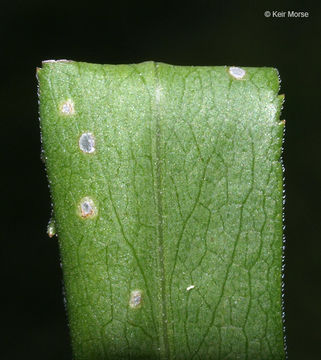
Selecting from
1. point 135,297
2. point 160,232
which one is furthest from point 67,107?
point 135,297

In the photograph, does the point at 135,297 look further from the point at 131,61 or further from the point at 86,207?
the point at 131,61

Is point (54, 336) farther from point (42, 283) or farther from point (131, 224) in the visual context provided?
point (131, 224)

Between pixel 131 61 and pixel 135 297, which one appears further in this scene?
pixel 131 61

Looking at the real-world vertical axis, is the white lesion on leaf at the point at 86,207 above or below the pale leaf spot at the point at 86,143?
below

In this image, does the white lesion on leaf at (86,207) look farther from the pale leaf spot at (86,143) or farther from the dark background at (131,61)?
the dark background at (131,61)

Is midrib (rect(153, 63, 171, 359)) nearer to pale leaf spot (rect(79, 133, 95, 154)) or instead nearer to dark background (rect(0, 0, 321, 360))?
pale leaf spot (rect(79, 133, 95, 154))

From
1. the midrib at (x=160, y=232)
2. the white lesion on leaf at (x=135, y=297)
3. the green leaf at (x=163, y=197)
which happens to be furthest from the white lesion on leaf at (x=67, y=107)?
the white lesion on leaf at (x=135, y=297)

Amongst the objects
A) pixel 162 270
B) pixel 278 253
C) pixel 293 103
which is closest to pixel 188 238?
pixel 162 270

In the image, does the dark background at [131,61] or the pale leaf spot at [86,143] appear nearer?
the pale leaf spot at [86,143]
